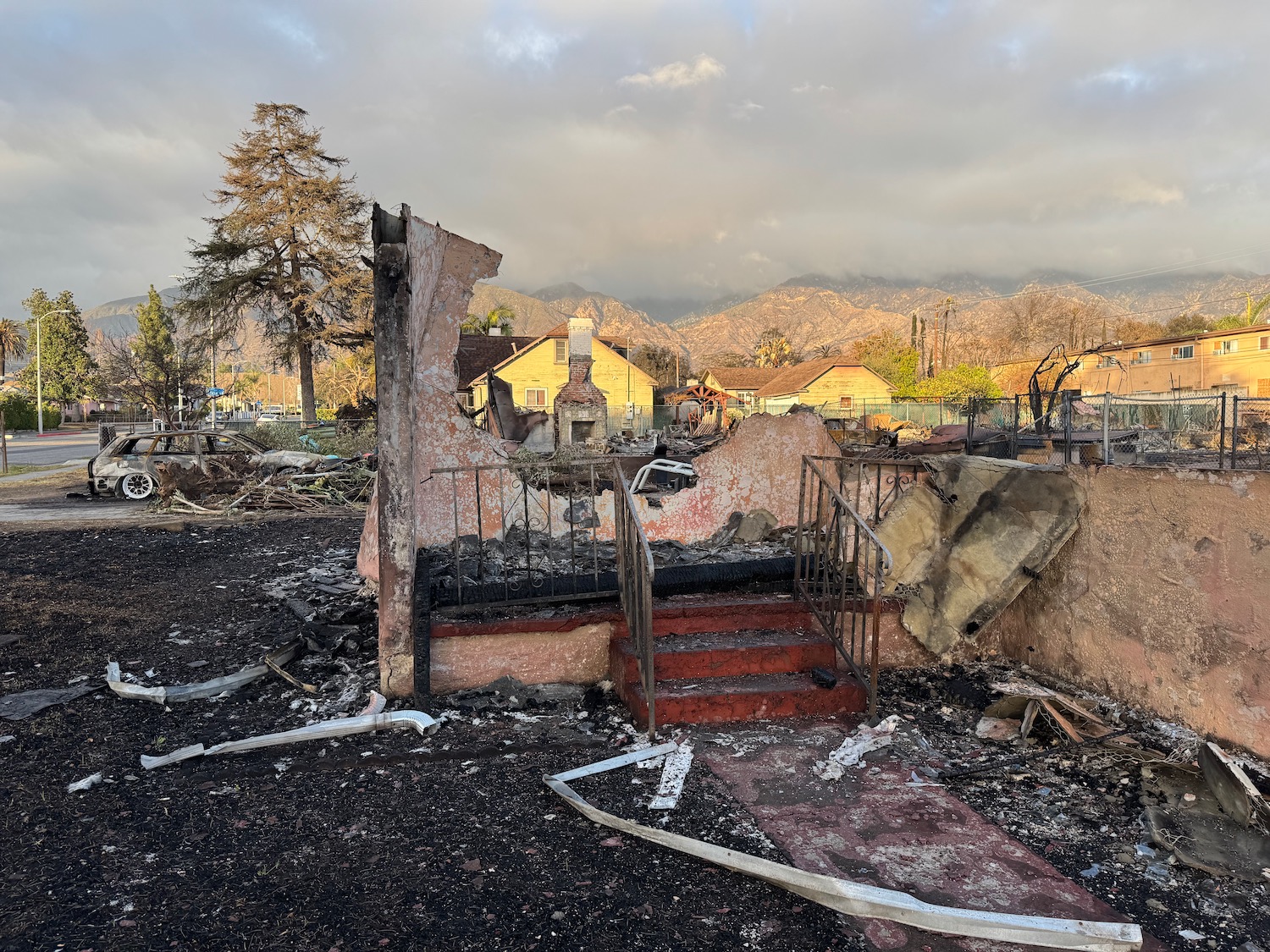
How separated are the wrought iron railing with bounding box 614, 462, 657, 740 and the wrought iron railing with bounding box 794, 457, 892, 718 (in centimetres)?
111

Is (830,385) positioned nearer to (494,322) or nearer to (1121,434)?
(494,322)

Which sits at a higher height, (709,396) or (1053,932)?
(709,396)

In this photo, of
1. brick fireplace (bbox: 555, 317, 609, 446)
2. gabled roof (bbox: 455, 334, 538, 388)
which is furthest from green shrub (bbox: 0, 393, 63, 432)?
brick fireplace (bbox: 555, 317, 609, 446)

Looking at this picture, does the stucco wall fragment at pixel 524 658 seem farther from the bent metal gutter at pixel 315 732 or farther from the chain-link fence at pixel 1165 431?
the chain-link fence at pixel 1165 431

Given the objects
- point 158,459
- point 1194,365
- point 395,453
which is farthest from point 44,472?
point 1194,365

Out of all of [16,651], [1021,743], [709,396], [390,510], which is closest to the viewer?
[1021,743]

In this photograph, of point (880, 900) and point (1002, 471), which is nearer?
point (880, 900)

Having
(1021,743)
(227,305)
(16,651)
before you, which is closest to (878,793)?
(1021,743)

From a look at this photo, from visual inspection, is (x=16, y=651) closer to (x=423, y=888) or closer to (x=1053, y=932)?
(x=423, y=888)

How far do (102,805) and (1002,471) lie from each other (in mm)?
5093

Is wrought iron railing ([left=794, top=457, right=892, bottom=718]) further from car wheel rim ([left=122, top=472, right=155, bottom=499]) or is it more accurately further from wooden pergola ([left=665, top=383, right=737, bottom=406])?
wooden pergola ([left=665, top=383, right=737, bottom=406])

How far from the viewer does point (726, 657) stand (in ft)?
14.7

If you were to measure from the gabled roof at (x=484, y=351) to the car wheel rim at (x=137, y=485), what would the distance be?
27.5m

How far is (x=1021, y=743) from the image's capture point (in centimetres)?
387
